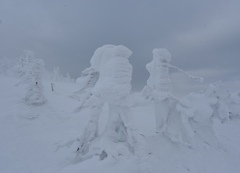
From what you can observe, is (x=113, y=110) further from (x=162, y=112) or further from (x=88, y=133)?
(x=162, y=112)

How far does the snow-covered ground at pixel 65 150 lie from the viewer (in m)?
8.70

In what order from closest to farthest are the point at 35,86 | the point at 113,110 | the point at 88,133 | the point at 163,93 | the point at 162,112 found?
the point at 88,133
the point at 113,110
the point at 163,93
the point at 162,112
the point at 35,86

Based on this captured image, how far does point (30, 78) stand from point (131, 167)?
47.3 ft

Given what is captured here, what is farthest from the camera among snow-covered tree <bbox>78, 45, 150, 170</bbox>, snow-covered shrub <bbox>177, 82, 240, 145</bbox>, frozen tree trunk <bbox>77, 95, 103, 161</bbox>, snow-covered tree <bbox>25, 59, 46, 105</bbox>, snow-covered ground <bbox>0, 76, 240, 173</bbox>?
snow-covered tree <bbox>25, 59, 46, 105</bbox>

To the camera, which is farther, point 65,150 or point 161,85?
point 161,85

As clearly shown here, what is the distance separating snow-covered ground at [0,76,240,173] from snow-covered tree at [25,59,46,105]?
2.38 ft

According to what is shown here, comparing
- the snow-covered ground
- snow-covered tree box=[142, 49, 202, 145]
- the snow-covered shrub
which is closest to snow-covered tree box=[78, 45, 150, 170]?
the snow-covered ground

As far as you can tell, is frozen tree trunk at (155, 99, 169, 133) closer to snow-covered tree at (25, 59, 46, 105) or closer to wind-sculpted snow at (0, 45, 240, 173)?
wind-sculpted snow at (0, 45, 240, 173)

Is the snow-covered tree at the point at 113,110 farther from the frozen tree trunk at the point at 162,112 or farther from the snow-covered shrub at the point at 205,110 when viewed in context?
the snow-covered shrub at the point at 205,110

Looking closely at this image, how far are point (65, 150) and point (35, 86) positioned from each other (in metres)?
9.71

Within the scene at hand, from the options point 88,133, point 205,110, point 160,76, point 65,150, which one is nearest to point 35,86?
point 65,150

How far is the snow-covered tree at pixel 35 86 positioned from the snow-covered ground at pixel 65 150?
2.38 feet

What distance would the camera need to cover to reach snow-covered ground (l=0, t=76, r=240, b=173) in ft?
28.6

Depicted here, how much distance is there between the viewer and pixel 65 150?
1166 centimetres
